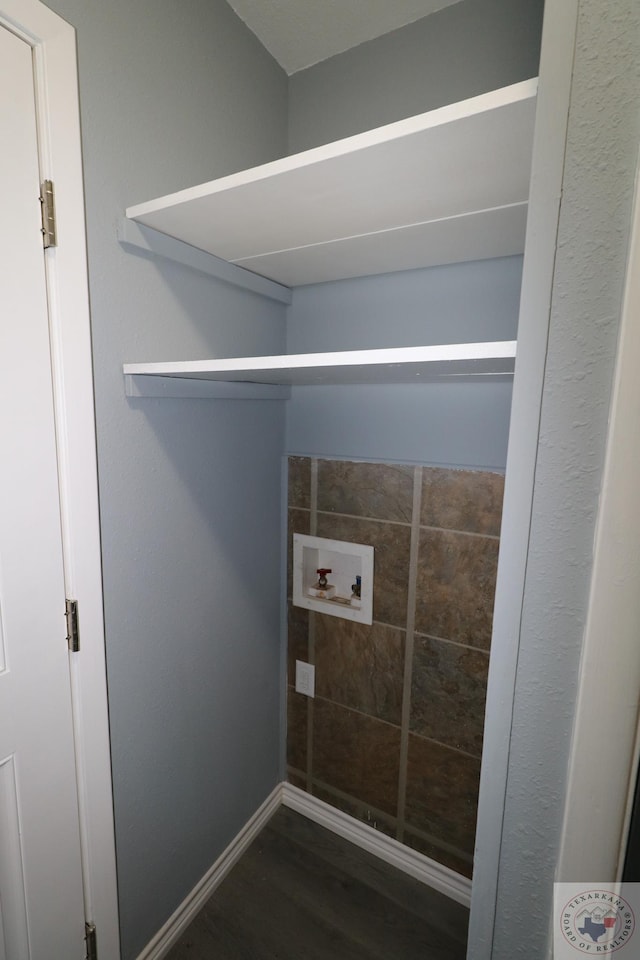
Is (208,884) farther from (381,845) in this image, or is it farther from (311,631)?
(311,631)

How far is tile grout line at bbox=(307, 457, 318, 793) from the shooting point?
1.50 metres

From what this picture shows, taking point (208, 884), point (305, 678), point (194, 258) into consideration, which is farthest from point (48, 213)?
point (208, 884)

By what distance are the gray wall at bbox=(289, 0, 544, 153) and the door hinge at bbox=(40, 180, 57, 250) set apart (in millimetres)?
888

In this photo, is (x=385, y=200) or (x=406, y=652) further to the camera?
(x=406, y=652)

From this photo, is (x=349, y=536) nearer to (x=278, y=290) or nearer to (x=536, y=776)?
(x=278, y=290)

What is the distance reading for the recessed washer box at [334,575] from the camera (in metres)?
1.45

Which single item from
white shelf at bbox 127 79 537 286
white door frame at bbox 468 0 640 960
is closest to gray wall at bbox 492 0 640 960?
white door frame at bbox 468 0 640 960

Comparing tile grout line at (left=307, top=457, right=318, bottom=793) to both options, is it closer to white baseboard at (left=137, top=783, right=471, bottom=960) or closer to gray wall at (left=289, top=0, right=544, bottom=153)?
white baseboard at (left=137, top=783, right=471, bottom=960)

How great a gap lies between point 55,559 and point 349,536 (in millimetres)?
846

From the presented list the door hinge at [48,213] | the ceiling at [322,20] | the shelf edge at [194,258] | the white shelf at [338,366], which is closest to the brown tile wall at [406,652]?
the white shelf at [338,366]

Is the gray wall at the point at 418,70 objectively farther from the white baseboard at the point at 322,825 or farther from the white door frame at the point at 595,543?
the white baseboard at the point at 322,825

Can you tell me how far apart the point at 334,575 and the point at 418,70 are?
58.2 inches

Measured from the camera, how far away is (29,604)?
2.79ft

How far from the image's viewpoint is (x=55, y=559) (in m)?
0.88
